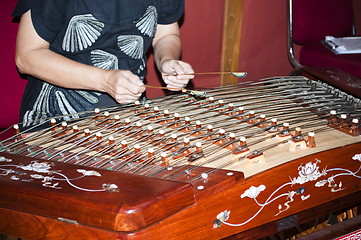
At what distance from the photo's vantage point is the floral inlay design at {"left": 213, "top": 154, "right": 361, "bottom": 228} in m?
1.21

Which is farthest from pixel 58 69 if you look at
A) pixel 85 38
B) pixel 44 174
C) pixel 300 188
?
pixel 300 188

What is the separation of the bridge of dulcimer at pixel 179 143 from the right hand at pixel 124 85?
0.07m

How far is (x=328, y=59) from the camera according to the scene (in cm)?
282

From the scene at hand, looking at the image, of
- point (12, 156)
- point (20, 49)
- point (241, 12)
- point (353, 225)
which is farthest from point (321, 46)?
point (12, 156)

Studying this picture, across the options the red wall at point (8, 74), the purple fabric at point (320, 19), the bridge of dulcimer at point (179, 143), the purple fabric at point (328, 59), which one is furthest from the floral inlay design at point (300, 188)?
the purple fabric at point (320, 19)

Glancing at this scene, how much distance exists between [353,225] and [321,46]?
6.25ft

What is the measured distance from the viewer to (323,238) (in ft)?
4.33

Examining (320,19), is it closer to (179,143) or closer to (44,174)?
(179,143)

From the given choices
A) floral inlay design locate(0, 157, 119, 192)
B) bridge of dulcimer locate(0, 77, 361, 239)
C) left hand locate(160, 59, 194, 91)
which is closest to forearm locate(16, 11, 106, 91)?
bridge of dulcimer locate(0, 77, 361, 239)

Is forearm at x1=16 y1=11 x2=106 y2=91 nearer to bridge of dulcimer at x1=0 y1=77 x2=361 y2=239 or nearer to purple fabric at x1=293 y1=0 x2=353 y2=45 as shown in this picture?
bridge of dulcimer at x1=0 y1=77 x2=361 y2=239

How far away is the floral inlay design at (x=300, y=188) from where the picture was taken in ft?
3.97

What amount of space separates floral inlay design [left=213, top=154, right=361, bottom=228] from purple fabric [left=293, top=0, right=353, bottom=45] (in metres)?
1.80

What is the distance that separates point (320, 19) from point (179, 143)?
2190 mm

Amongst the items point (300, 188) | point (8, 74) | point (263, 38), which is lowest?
point (300, 188)
